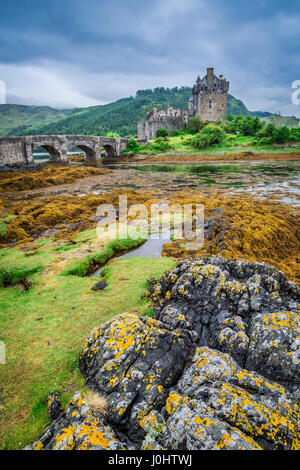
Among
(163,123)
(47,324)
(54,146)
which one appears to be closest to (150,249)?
(47,324)

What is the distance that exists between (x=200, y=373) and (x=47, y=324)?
5361 millimetres

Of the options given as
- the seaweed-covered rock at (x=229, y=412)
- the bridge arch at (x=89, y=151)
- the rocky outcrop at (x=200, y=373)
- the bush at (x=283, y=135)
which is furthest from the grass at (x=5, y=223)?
the bush at (x=283, y=135)

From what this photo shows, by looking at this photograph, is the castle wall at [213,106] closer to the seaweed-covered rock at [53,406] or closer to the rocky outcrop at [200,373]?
the rocky outcrop at [200,373]

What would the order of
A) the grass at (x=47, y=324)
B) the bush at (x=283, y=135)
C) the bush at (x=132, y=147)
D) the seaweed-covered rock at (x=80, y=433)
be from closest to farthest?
the seaweed-covered rock at (x=80, y=433), the grass at (x=47, y=324), the bush at (x=283, y=135), the bush at (x=132, y=147)

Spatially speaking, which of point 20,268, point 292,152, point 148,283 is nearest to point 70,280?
point 20,268

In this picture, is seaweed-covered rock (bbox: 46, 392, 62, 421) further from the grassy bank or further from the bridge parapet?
the grassy bank

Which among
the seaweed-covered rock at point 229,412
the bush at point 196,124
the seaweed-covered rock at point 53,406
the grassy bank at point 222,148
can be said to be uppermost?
the bush at point 196,124

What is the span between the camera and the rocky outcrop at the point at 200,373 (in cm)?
376

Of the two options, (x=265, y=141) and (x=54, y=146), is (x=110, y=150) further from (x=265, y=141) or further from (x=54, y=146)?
(x=265, y=141)

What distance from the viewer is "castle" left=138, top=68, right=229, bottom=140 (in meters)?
108

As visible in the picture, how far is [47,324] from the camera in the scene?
791cm

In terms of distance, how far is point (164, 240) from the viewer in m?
15.3

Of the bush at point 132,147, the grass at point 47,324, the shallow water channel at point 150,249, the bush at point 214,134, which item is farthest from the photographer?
the bush at point 132,147

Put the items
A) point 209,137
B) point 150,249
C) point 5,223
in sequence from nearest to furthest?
1. point 150,249
2. point 5,223
3. point 209,137
